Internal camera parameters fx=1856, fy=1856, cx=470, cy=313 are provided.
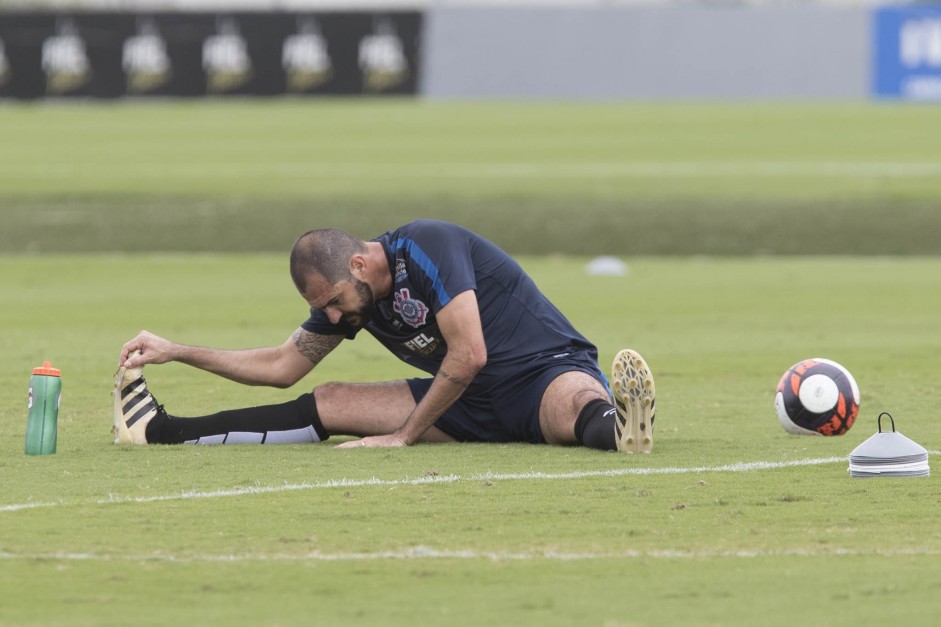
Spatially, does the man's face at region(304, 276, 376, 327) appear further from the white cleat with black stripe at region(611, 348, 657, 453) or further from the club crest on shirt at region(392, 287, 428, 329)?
the white cleat with black stripe at region(611, 348, 657, 453)

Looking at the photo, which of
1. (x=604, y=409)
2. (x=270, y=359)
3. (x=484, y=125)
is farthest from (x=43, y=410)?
(x=484, y=125)

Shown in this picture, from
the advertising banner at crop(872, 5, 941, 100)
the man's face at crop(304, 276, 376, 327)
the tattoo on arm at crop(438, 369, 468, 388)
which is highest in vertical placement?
the advertising banner at crop(872, 5, 941, 100)

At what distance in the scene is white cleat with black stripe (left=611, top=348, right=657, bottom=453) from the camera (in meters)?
7.77

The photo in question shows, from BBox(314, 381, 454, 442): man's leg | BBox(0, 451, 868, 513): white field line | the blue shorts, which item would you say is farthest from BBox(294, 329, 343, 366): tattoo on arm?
BBox(0, 451, 868, 513): white field line

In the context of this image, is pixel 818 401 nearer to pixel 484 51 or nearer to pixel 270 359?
pixel 270 359

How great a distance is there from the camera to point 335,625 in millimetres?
5273

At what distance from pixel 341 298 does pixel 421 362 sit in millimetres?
684

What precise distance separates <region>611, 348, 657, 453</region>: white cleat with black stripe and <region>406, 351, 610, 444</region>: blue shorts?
1.96 ft

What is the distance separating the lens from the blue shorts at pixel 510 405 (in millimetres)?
8734

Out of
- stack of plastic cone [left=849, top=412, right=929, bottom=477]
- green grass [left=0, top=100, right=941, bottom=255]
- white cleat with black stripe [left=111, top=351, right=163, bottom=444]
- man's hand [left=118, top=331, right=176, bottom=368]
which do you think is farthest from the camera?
green grass [left=0, top=100, right=941, bottom=255]

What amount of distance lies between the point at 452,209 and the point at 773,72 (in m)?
30.1

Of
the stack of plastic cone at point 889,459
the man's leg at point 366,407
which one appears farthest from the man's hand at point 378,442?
the stack of plastic cone at point 889,459

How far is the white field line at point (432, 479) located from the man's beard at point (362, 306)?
103 centimetres

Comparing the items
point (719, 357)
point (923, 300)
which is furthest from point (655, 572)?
point (923, 300)
